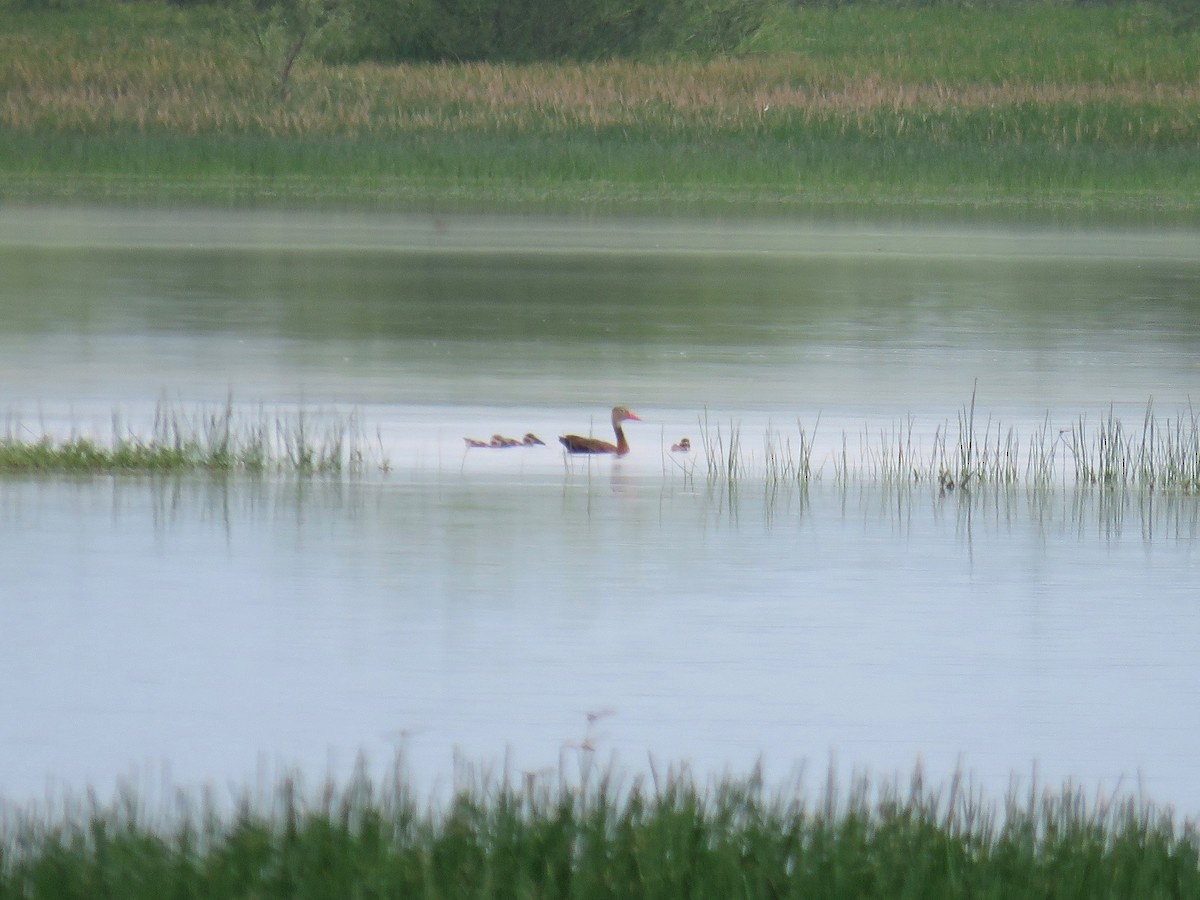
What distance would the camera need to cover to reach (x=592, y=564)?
884 cm

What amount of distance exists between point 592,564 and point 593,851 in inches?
166

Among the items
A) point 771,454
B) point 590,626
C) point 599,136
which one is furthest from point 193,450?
point 599,136

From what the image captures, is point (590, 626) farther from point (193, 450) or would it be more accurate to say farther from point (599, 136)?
point (599, 136)

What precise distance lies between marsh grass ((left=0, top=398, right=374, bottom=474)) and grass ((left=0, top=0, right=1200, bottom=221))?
2126 centimetres

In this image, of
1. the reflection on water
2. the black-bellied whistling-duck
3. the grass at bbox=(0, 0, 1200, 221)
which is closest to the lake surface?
the reflection on water

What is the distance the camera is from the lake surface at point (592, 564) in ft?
20.8

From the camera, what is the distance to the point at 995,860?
464cm

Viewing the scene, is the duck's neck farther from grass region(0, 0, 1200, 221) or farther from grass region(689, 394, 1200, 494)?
grass region(0, 0, 1200, 221)

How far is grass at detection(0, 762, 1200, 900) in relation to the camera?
14.7ft

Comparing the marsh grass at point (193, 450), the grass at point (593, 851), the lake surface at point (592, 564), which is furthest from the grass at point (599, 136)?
the grass at point (593, 851)

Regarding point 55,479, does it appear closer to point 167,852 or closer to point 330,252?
point 167,852

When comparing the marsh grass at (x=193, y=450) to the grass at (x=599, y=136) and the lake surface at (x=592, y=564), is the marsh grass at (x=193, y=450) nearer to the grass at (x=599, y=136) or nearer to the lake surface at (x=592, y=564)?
the lake surface at (x=592, y=564)

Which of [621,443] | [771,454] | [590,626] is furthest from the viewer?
[621,443]

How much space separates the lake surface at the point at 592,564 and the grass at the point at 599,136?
14426 mm
